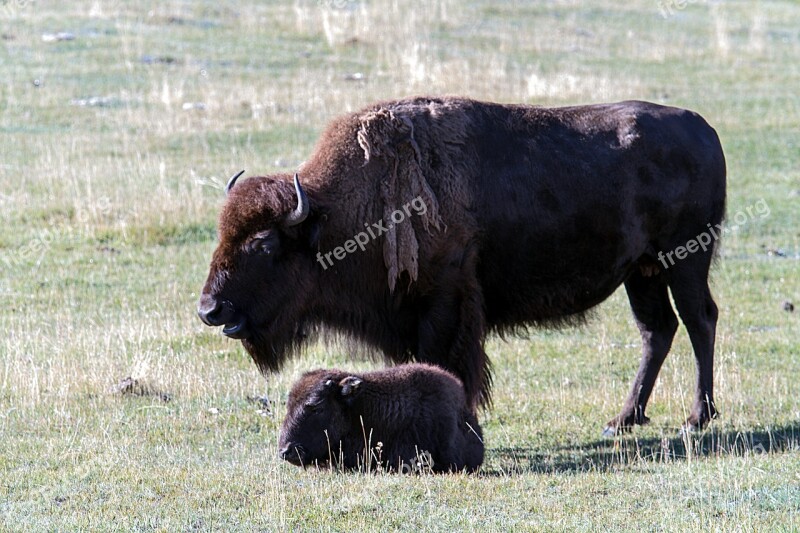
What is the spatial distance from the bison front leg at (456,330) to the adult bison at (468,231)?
0.03ft

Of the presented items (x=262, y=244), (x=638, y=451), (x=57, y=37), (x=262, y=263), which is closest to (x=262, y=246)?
(x=262, y=244)

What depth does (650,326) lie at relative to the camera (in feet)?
33.0

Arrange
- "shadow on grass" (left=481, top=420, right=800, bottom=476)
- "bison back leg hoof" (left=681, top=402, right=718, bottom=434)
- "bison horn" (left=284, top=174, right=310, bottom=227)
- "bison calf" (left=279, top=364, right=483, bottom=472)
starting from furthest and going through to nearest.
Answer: "bison back leg hoof" (left=681, top=402, right=718, bottom=434), "bison horn" (left=284, top=174, right=310, bottom=227), "shadow on grass" (left=481, top=420, right=800, bottom=476), "bison calf" (left=279, top=364, right=483, bottom=472)

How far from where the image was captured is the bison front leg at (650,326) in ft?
32.0

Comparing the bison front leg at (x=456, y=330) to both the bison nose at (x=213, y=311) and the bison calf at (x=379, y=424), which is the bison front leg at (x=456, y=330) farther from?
the bison nose at (x=213, y=311)

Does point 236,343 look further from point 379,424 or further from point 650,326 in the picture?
point 379,424

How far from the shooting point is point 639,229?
372 inches

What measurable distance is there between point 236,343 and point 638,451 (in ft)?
15.9

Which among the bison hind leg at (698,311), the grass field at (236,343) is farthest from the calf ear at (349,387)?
the bison hind leg at (698,311)

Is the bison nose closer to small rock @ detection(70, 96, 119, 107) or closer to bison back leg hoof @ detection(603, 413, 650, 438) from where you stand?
bison back leg hoof @ detection(603, 413, 650, 438)

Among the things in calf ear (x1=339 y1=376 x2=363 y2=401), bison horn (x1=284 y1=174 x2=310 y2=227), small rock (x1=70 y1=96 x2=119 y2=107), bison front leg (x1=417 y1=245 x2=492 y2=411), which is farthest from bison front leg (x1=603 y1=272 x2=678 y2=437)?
small rock (x1=70 y1=96 x2=119 y2=107)

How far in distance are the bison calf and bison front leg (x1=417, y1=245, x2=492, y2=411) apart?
0.75m

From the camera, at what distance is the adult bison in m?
8.60

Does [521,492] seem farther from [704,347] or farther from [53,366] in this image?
[53,366]
